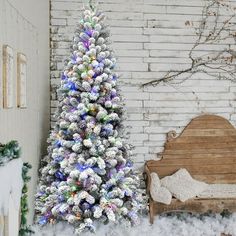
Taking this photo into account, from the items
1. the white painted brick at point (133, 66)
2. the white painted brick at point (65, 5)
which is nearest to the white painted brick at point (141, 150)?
the white painted brick at point (133, 66)

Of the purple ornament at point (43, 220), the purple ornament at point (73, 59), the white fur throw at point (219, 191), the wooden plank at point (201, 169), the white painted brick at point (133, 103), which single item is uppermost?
the purple ornament at point (73, 59)

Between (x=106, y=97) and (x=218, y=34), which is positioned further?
(x=218, y=34)

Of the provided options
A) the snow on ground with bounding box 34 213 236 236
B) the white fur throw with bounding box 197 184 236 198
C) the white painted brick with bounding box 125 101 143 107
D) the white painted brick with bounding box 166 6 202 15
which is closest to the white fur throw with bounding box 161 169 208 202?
the white fur throw with bounding box 197 184 236 198

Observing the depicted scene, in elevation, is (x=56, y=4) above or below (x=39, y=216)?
above

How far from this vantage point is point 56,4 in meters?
4.07

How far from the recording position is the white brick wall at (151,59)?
4.10 metres

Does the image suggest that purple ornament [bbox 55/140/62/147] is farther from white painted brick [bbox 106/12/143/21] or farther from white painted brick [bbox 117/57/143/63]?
white painted brick [bbox 106/12/143/21]

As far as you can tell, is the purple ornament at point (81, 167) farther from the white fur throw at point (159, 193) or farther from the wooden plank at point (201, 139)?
the wooden plank at point (201, 139)

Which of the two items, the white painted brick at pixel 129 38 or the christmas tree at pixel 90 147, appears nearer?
the christmas tree at pixel 90 147

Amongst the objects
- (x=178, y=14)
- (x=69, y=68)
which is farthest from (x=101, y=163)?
(x=178, y=14)

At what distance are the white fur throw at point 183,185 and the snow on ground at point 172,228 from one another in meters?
0.27

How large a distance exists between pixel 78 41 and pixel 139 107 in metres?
1.16

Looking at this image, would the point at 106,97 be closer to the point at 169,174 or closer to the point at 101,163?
the point at 101,163

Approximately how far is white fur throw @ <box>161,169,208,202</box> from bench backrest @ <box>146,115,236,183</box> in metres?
0.12
